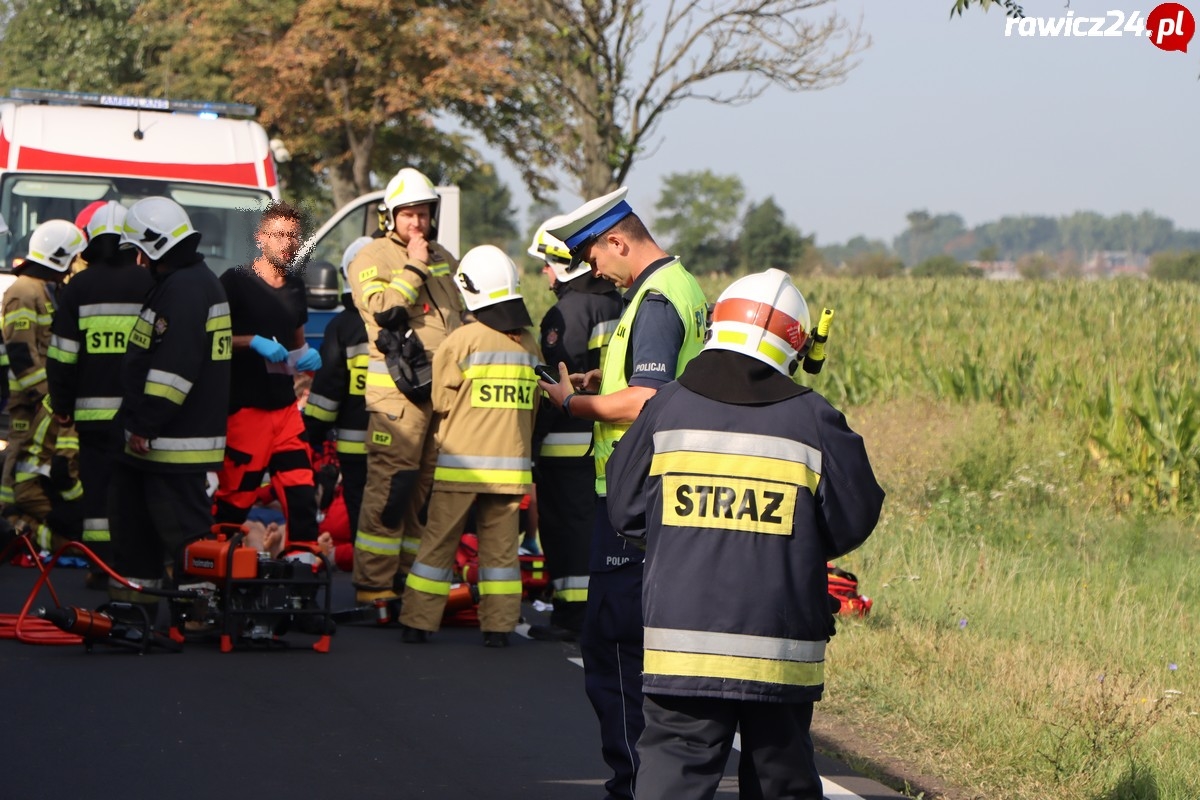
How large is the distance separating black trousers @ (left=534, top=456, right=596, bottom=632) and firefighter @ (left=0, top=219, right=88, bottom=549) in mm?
3645

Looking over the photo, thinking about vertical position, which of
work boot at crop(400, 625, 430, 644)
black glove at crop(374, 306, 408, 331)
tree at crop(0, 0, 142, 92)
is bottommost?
work boot at crop(400, 625, 430, 644)

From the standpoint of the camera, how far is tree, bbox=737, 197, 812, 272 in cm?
8844

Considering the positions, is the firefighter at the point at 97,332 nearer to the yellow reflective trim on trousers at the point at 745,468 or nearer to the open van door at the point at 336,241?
the open van door at the point at 336,241

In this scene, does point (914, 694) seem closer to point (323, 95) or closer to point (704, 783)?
point (704, 783)

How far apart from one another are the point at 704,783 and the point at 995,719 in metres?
2.87

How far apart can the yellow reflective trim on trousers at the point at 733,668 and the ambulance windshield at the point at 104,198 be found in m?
9.89

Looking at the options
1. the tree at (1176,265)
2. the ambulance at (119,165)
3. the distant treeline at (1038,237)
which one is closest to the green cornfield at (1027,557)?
the ambulance at (119,165)

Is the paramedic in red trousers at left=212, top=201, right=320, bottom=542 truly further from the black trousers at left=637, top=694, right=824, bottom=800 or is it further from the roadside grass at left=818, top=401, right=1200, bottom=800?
the black trousers at left=637, top=694, right=824, bottom=800

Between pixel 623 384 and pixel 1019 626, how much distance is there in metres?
4.37

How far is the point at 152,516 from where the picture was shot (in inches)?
327

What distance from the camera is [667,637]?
13.9ft

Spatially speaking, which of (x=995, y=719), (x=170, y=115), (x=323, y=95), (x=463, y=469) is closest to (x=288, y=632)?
(x=463, y=469)

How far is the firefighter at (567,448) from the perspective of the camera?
8.55m

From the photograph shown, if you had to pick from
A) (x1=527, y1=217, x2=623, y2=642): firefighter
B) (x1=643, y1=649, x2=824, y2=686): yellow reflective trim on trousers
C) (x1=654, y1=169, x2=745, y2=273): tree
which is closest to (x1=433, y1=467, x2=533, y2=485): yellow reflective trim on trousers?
(x1=527, y1=217, x2=623, y2=642): firefighter
